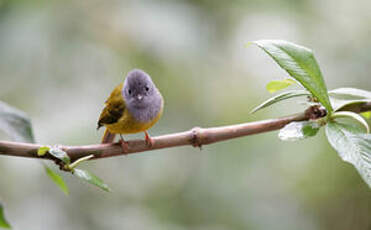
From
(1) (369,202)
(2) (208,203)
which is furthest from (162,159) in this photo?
(1) (369,202)

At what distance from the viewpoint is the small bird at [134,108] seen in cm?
215

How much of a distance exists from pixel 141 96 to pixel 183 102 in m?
0.80

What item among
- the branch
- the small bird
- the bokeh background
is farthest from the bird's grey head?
the branch

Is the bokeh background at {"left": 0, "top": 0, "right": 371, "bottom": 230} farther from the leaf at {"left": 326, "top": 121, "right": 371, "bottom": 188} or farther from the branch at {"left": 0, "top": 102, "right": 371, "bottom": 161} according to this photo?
the leaf at {"left": 326, "top": 121, "right": 371, "bottom": 188}

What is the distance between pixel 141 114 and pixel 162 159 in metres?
0.70

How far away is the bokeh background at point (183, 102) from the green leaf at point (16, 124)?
123 centimetres

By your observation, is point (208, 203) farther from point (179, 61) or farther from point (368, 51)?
point (368, 51)

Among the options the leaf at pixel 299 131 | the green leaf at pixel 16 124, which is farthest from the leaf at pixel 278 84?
the green leaf at pixel 16 124

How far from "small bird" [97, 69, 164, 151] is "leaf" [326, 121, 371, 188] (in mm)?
1133

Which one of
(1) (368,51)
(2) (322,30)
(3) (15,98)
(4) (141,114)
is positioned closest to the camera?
(4) (141,114)

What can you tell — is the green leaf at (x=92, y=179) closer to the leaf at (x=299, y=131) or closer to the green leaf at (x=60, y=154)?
the green leaf at (x=60, y=154)

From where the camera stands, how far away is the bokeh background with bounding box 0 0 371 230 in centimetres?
265

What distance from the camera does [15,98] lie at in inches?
107

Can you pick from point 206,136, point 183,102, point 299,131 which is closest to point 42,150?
point 206,136
